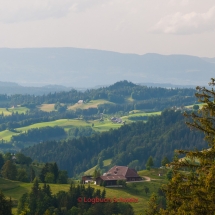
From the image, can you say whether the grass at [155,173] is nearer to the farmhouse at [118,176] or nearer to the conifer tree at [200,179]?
the farmhouse at [118,176]

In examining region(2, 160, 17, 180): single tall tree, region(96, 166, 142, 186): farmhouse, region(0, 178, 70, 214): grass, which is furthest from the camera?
region(2, 160, 17, 180): single tall tree

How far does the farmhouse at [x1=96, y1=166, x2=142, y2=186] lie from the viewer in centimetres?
11112

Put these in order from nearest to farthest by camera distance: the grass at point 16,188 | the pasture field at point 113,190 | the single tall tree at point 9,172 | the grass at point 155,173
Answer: the pasture field at point 113,190 < the grass at point 16,188 < the single tall tree at point 9,172 < the grass at point 155,173

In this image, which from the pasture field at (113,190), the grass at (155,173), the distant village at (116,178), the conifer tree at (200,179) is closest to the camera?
the conifer tree at (200,179)

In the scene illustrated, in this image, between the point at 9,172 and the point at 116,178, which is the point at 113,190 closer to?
the point at 116,178

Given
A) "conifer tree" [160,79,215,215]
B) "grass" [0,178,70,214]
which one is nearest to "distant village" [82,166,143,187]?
"grass" [0,178,70,214]

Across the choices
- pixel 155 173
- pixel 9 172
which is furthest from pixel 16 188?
pixel 155 173

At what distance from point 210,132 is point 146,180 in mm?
96468

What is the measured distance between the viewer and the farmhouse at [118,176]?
11112 cm

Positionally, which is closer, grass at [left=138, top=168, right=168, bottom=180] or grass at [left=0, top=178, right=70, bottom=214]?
grass at [left=0, top=178, right=70, bottom=214]

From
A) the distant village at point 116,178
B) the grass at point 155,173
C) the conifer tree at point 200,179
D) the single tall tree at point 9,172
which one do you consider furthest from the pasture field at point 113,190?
the conifer tree at point 200,179

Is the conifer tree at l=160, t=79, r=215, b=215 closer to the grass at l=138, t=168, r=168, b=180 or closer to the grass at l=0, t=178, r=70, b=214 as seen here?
the grass at l=0, t=178, r=70, b=214

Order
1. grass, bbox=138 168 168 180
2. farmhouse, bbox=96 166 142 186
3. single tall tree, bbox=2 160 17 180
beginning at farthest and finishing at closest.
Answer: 1. grass, bbox=138 168 168 180
2. single tall tree, bbox=2 160 17 180
3. farmhouse, bbox=96 166 142 186

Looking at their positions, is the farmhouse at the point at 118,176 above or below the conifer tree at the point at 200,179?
below
